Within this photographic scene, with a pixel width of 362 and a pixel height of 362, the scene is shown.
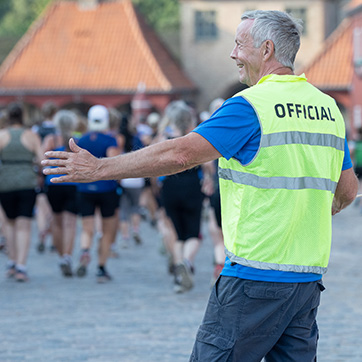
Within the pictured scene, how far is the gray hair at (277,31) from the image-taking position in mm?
3182

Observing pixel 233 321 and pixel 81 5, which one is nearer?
pixel 233 321

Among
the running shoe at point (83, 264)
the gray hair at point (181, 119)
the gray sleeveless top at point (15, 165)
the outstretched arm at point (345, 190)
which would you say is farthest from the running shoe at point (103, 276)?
the outstretched arm at point (345, 190)

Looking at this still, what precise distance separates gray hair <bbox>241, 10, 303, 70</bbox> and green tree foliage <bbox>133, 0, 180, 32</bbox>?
166 feet

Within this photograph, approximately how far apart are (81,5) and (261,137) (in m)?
38.2

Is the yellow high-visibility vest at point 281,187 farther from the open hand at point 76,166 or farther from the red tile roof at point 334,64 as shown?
the red tile roof at point 334,64

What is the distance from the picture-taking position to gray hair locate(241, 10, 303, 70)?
3.18 metres

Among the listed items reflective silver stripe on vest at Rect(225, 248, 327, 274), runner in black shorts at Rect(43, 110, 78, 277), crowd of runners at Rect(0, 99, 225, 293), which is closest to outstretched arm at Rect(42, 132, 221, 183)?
reflective silver stripe on vest at Rect(225, 248, 327, 274)

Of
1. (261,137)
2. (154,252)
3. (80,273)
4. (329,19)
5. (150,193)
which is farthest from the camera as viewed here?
(329,19)

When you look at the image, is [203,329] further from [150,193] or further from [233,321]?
[150,193]

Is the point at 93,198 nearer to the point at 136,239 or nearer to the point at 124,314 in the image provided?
the point at 124,314

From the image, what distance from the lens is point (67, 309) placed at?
25.4ft

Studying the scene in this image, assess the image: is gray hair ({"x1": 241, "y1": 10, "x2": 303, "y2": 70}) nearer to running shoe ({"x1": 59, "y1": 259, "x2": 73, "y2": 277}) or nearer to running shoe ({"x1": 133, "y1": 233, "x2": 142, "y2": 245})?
running shoe ({"x1": 59, "y1": 259, "x2": 73, "y2": 277})

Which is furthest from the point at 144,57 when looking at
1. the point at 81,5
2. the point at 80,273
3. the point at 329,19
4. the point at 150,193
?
the point at 80,273

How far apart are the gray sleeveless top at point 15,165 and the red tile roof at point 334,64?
28855 millimetres
